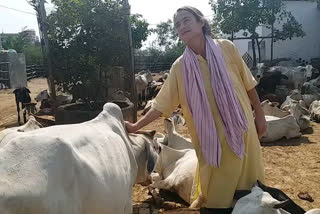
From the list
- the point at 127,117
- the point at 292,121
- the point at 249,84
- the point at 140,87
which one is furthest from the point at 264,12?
the point at 249,84

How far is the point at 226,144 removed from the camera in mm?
2678

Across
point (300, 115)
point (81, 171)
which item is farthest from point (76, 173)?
point (300, 115)

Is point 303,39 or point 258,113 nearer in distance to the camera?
point 258,113

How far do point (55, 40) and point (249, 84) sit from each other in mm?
5833

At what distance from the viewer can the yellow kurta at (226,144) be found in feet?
8.79

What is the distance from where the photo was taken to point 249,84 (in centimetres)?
284

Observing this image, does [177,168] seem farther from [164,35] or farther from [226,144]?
[164,35]

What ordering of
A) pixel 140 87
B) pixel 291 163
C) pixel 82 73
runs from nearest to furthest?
pixel 291 163 < pixel 82 73 < pixel 140 87

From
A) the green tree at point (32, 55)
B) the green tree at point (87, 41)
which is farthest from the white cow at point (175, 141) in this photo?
the green tree at point (32, 55)

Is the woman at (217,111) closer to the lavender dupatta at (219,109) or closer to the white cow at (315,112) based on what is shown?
the lavender dupatta at (219,109)

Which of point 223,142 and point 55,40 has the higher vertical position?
point 55,40

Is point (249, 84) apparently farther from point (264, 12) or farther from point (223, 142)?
point (264, 12)

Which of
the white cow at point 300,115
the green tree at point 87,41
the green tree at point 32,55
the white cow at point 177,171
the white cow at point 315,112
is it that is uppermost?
the green tree at point 87,41

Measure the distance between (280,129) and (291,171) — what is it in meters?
1.84
